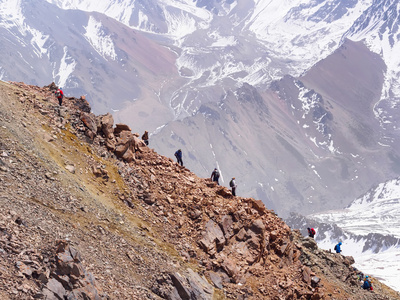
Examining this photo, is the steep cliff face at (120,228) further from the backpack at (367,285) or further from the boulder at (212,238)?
the backpack at (367,285)

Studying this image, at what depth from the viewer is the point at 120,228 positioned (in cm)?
3400

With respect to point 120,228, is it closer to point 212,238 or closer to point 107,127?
point 212,238

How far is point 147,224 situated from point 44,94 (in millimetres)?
15951

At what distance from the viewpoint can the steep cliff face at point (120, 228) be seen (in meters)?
25.6

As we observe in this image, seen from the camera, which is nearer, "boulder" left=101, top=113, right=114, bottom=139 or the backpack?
"boulder" left=101, top=113, right=114, bottom=139

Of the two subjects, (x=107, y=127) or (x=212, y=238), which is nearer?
(x=212, y=238)

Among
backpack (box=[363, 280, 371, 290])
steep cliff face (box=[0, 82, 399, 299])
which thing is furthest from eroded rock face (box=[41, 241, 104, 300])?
backpack (box=[363, 280, 371, 290])

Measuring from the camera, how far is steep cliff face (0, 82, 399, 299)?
25625 mm

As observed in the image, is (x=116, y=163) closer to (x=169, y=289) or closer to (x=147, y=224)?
(x=147, y=224)

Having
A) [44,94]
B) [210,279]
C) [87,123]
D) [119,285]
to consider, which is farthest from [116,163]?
[119,285]

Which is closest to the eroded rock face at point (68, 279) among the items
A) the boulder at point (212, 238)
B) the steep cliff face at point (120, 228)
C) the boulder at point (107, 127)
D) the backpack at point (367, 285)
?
the steep cliff face at point (120, 228)

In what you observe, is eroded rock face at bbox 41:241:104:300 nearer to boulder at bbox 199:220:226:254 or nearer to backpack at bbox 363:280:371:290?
boulder at bbox 199:220:226:254

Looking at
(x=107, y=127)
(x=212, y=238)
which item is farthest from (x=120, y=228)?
(x=107, y=127)

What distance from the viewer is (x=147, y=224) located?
3744cm
